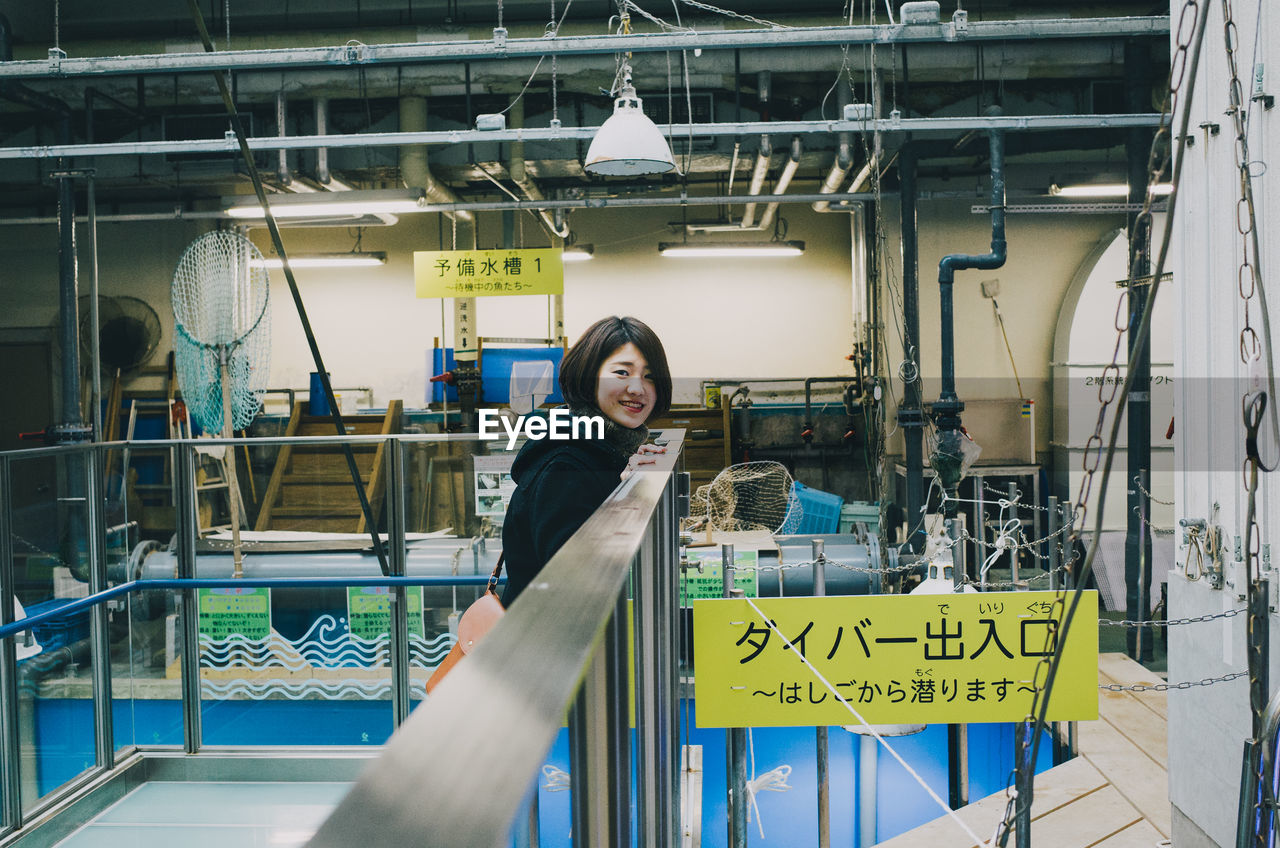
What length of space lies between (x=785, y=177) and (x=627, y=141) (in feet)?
14.8

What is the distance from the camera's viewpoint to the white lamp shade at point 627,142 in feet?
13.9

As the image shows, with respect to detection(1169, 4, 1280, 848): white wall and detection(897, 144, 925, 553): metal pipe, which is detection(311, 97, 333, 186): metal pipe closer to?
detection(897, 144, 925, 553): metal pipe

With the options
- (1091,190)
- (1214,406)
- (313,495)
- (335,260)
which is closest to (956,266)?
(1091,190)

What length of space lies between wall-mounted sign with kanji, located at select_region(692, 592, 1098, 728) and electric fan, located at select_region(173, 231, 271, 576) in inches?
136

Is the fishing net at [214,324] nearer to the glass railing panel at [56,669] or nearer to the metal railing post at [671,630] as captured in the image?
the glass railing panel at [56,669]

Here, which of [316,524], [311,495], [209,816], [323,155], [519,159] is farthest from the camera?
[519,159]

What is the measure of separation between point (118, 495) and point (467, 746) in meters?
5.23

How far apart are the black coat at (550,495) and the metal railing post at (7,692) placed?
2.97 m

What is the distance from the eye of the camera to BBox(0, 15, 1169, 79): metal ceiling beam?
4.50m

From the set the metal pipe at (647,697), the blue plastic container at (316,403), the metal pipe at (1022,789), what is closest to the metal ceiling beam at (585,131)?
the blue plastic container at (316,403)

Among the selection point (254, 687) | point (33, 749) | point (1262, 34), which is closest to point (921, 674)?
point (1262, 34)

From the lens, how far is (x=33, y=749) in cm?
410

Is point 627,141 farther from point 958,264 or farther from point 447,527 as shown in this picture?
point 958,264

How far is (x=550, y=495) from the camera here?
150cm
